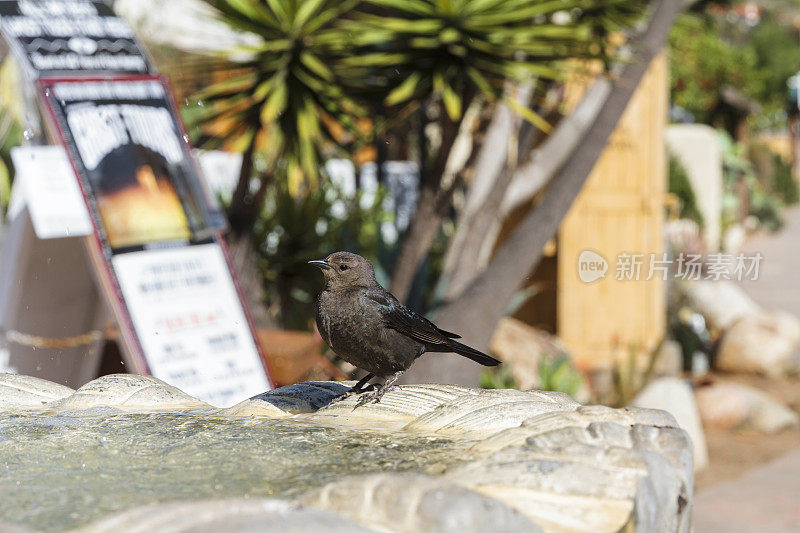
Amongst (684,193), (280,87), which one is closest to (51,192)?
(280,87)

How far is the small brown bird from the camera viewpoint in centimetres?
279

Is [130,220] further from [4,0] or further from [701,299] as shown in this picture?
[701,299]

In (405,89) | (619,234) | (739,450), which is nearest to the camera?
(405,89)

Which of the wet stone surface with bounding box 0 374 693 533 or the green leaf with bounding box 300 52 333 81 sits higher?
the green leaf with bounding box 300 52 333 81

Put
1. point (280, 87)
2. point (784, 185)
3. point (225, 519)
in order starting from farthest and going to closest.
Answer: point (784, 185)
point (280, 87)
point (225, 519)

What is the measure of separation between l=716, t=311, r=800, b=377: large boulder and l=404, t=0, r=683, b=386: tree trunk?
403 centimetres

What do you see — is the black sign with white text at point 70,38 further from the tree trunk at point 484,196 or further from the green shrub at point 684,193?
the green shrub at point 684,193

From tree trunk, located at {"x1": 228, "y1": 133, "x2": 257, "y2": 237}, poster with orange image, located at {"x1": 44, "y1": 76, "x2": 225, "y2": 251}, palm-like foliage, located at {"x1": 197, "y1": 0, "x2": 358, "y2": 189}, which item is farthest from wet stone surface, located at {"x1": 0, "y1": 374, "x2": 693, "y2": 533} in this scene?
tree trunk, located at {"x1": 228, "y1": 133, "x2": 257, "y2": 237}

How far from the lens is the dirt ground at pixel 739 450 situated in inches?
289

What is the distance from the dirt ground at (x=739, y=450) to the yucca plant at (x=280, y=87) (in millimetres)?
3473

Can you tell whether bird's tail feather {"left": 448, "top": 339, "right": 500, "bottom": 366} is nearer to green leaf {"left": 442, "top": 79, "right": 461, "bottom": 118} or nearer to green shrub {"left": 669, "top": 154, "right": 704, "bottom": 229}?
green leaf {"left": 442, "top": 79, "right": 461, "bottom": 118}

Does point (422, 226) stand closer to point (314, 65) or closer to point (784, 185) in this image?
point (314, 65)

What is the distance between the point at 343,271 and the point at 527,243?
3.95 metres

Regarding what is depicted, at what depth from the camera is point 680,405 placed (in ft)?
24.4
